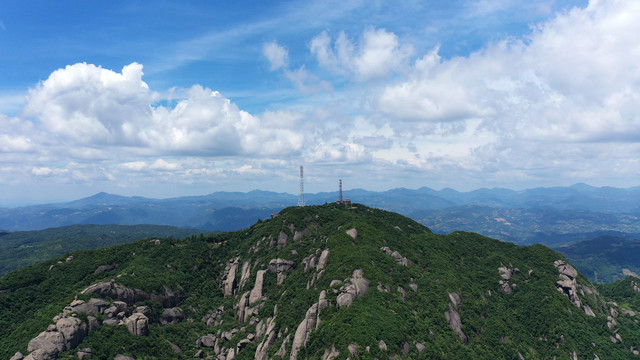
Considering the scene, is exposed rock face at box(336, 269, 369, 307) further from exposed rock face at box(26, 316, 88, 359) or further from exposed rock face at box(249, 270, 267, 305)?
exposed rock face at box(26, 316, 88, 359)

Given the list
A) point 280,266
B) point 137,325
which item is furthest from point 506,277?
point 137,325

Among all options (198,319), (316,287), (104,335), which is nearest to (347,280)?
(316,287)

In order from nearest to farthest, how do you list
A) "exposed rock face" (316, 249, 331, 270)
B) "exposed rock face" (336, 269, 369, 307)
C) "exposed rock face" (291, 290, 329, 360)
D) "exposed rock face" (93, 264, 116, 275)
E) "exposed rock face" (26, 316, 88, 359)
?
"exposed rock face" (26, 316, 88, 359)
"exposed rock face" (291, 290, 329, 360)
"exposed rock face" (336, 269, 369, 307)
"exposed rock face" (316, 249, 331, 270)
"exposed rock face" (93, 264, 116, 275)

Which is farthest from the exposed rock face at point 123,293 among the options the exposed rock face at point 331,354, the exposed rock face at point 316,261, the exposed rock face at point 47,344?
the exposed rock face at point 331,354

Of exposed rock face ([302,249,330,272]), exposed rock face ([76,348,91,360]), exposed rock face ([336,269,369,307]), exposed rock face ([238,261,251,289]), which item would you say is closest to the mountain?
exposed rock face ([76,348,91,360])

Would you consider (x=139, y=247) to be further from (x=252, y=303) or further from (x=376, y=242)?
(x=376, y=242)

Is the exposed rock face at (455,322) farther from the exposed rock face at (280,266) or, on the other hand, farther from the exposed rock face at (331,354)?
the exposed rock face at (280,266)
